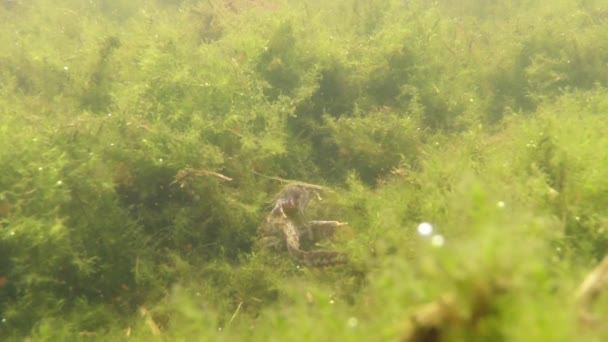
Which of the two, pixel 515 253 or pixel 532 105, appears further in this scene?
pixel 532 105

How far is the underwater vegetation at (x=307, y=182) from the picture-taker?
1.99 meters

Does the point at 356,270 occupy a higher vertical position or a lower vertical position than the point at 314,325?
lower

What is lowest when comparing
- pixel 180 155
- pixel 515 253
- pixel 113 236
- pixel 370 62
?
→ pixel 113 236

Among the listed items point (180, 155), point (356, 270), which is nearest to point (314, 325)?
point (356, 270)

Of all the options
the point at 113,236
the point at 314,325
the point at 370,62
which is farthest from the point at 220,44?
the point at 314,325

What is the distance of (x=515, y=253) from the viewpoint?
5.54ft

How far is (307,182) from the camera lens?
21.1 ft

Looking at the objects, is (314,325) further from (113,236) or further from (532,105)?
(532,105)

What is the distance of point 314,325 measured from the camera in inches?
94.9

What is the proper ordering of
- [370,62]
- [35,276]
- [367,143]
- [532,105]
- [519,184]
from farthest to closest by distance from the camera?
[532,105] → [370,62] → [367,143] → [35,276] → [519,184]

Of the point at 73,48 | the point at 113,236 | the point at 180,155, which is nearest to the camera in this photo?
the point at 113,236

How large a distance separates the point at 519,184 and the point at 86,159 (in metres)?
4.65

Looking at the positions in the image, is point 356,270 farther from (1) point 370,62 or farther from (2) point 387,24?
(2) point 387,24

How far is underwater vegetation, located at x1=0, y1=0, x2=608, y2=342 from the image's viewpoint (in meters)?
1.99
